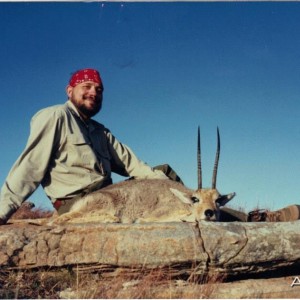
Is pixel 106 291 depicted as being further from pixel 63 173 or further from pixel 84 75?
pixel 84 75

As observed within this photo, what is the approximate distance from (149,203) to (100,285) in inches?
107

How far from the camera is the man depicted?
5766 mm

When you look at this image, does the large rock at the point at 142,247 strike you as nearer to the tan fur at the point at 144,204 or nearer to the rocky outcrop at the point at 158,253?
the rocky outcrop at the point at 158,253

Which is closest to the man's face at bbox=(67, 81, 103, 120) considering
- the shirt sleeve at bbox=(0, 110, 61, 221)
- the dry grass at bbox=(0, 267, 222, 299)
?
the shirt sleeve at bbox=(0, 110, 61, 221)

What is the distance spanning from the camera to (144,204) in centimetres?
688

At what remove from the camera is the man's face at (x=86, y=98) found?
7086 millimetres

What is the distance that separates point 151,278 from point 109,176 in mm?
2913

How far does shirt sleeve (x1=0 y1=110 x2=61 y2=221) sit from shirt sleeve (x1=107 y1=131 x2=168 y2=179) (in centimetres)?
165

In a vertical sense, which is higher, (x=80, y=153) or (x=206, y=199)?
(x=80, y=153)

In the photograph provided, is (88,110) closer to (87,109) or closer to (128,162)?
(87,109)

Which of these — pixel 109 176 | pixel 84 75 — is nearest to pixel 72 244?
pixel 109 176

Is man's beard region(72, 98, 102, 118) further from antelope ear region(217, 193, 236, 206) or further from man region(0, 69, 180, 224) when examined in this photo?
antelope ear region(217, 193, 236, 206)

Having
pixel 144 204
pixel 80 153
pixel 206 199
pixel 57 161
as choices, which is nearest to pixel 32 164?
pixel 57 161

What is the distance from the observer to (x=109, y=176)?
23.2 ft
